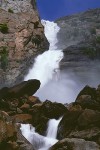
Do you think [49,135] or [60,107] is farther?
[60,107]

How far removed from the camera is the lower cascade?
32.7 metres

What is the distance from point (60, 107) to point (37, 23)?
103ft

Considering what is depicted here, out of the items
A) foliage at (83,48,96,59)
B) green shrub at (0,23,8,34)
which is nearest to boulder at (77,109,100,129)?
foliage at (83,48,96,59)

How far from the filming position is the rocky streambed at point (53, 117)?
2919 cm

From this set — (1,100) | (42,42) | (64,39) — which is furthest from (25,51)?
(64,39)

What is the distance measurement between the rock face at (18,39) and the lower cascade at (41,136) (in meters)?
17.2

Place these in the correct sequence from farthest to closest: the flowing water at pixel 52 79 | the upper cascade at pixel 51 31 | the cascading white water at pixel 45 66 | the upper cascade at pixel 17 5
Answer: the upper cascade at pixel 51 31, the upper cascade at pixel 17 5, the cascading white water at pixel 45 66, the flowing water at pixel 52 79

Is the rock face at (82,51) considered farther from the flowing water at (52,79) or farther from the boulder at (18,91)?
the boulder at (18,91)

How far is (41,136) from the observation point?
34094 millimetres

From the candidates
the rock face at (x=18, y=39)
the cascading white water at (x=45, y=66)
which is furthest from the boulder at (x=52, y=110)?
the cascading white water at (x=45, y=66)

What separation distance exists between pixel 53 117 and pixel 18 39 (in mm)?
24829

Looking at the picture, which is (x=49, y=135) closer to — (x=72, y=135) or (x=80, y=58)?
(x=72, y=135)

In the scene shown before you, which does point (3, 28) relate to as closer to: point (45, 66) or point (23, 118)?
point (45, 66)

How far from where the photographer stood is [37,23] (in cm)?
6544
